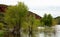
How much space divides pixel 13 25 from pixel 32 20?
2741 mm

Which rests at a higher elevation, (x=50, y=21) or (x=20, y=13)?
(x=20, y=13)

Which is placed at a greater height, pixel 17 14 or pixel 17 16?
pixel 17 14

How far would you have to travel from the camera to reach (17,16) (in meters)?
25.3

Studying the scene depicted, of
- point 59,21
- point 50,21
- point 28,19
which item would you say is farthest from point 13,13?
point 59,21

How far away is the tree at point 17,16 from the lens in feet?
82.8

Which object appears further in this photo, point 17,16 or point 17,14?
point 17,14

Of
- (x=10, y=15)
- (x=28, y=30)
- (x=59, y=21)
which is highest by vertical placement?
(x=10, y=15)

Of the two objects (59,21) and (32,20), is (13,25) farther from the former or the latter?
(59,21)

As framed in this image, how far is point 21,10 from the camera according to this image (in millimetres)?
25594

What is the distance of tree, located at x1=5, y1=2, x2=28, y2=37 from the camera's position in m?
25.2

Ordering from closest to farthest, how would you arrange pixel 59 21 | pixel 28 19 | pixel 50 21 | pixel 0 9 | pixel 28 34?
1. pixel 28 34
2. pixel 28 19
3. pixel 50 21
4. pixel 0 9
5. pixel 59 21

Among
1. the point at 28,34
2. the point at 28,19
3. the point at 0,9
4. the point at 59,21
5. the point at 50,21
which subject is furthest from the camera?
the point at 59,21

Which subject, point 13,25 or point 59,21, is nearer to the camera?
point 13,25

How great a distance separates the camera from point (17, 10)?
2570 cm
